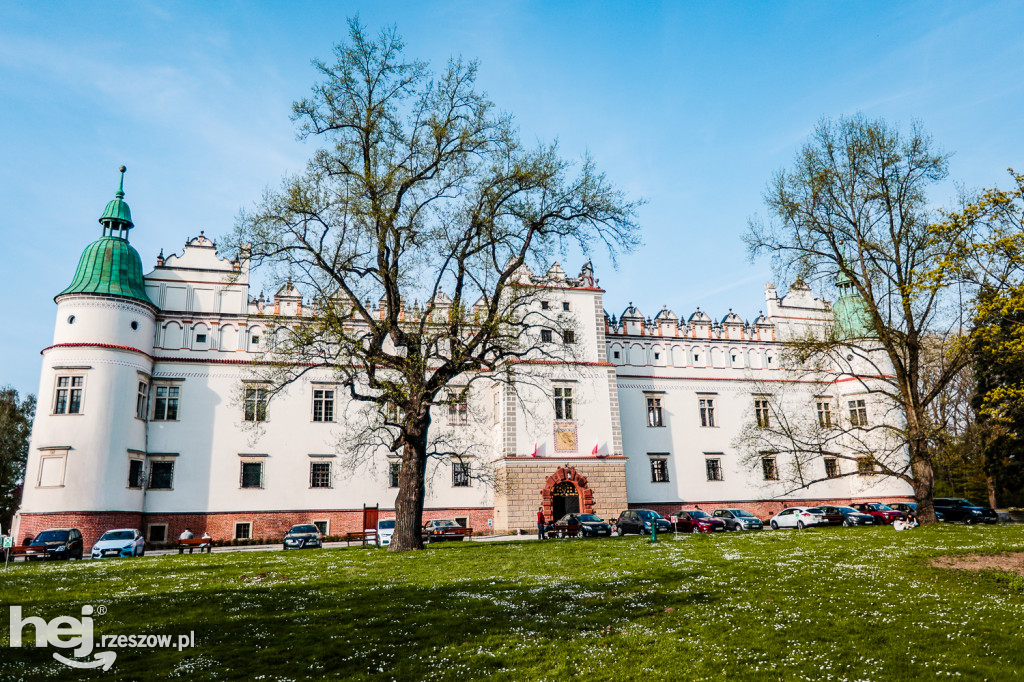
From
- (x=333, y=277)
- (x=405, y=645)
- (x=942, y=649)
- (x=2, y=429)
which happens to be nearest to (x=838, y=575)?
(x=942, y=649)

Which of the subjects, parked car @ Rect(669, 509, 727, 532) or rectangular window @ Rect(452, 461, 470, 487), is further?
rectangular window @ Rect(452, 461, 470, 487)

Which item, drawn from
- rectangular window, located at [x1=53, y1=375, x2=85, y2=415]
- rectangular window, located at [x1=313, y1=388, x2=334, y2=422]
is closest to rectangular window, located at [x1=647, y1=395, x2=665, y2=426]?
rectangular window, located at [x1=313, y1=388, x2=334, y2=422]

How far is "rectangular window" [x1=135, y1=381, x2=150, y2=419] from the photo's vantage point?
3528cm

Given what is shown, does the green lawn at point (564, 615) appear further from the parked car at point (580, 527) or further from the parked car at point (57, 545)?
the parked car at point (580, 527)

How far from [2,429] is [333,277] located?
140 ft

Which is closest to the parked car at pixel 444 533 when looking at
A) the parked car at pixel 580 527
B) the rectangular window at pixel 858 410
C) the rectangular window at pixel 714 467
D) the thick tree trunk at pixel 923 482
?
the parked car at pixel 580 527

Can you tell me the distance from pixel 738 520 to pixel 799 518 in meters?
3.42

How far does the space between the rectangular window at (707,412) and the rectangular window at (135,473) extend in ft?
106

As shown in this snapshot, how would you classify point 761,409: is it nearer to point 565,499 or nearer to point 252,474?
point 565,499

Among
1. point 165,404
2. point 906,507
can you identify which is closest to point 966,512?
point 906,507

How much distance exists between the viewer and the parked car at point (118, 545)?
93.2 ft

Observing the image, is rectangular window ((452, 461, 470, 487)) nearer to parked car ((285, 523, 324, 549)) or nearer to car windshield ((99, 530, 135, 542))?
parked car ((285, 523, 324, 549))

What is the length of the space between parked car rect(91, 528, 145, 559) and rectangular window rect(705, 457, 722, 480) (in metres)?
31.5

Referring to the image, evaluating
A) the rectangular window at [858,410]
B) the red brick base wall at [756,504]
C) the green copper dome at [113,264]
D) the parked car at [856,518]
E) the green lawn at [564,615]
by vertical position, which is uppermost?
the green copper dome at [113,264]
